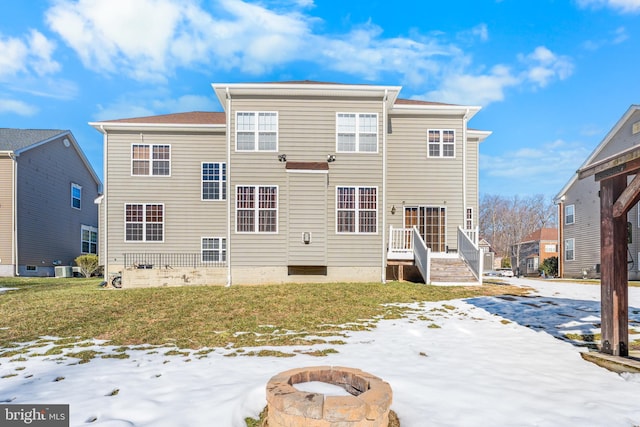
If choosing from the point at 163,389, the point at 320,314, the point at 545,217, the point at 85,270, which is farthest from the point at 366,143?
the point at 545,217

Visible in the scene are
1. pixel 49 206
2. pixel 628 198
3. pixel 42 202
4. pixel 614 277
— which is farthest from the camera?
pixel 49 206

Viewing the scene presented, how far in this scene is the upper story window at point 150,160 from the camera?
16.3 meters

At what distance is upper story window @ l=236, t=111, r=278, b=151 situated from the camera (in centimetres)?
1352

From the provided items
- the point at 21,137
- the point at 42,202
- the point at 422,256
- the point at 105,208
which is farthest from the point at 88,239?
the point at 422,256

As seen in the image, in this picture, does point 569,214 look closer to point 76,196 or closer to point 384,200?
point 384,200

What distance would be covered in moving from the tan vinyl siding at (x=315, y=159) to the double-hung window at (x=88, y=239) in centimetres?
1784

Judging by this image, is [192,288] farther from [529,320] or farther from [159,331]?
[529,320]

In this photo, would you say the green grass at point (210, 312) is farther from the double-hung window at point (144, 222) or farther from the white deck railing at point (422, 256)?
the double-hung window at point (144, 222)

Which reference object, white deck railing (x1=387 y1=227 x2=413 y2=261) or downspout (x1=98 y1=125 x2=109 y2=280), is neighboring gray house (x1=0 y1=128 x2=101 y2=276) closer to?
downspout (x1=98 y1=125 x2=109 y2=280)

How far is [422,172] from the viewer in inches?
593

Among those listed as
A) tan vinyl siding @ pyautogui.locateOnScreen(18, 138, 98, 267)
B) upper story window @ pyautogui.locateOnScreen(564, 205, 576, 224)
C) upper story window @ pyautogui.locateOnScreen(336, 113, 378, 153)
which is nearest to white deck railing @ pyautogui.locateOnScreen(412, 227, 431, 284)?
upper story window @ pyautogui.locateOnScreen(336, 113, 378, 153)

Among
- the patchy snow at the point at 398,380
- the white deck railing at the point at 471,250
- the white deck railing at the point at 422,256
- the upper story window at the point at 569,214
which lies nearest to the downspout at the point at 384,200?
the white deck railing at the point at 422,256

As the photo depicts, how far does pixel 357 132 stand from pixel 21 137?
66.2 ft

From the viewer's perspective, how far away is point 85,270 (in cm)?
2144
